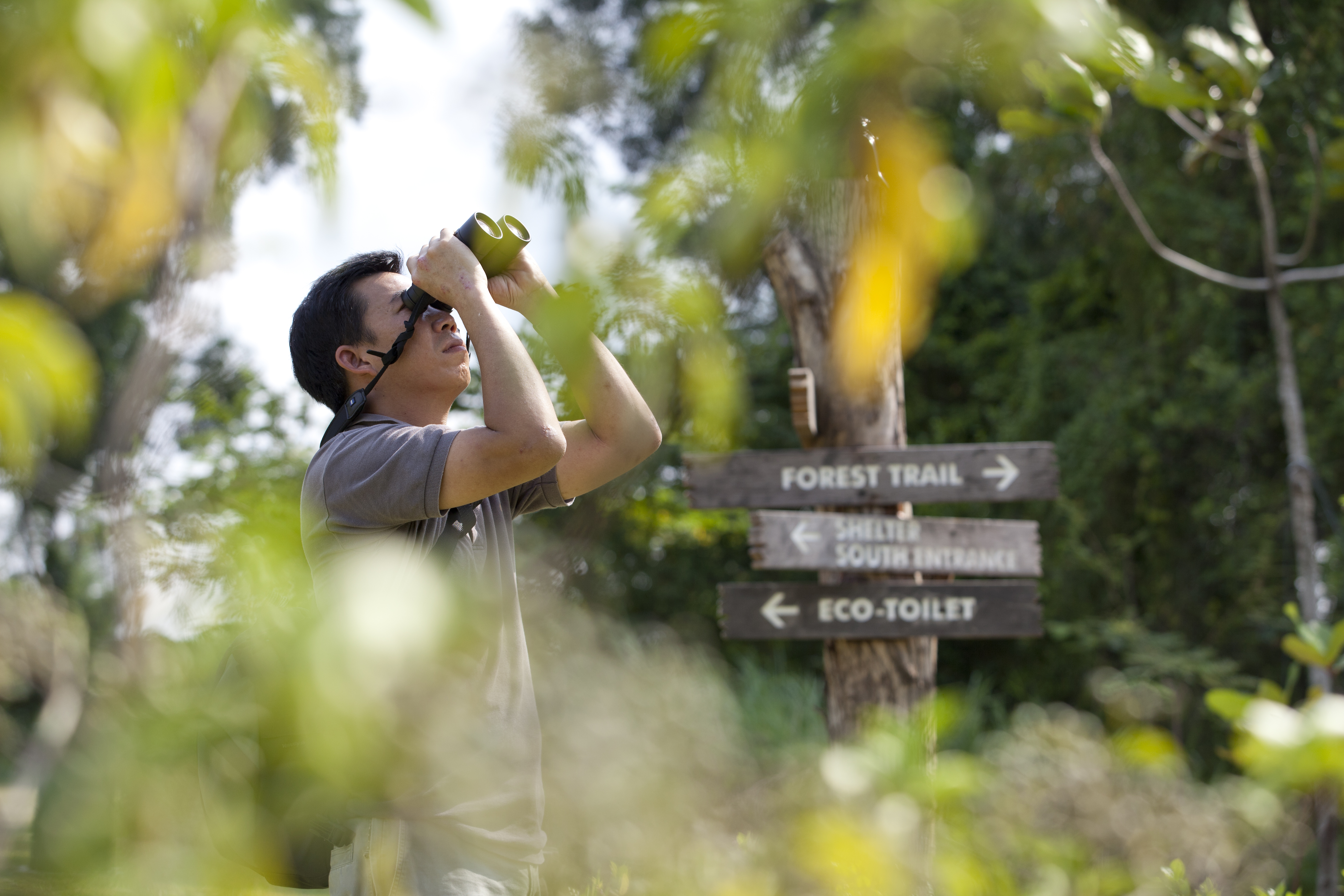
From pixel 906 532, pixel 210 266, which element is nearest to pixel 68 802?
pixel 210 266

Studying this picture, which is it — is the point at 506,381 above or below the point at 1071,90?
below

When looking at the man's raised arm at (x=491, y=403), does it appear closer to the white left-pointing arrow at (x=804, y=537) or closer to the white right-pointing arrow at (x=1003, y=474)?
the white left-pointing arrow at (x=804, y=537)

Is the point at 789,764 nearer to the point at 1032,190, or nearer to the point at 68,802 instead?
the point at 68,802

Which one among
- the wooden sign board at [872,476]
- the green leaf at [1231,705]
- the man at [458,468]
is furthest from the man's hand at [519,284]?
the wooden sign board at [872,476]

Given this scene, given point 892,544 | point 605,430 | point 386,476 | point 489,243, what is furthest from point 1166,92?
point 386,476

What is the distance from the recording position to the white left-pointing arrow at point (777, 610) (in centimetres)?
317

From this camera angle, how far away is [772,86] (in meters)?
0.89

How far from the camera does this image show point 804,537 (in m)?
3.09

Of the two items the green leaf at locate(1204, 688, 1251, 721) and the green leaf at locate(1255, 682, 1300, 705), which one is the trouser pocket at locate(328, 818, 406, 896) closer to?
the green leaf at locate(1204, 688, 1251, 721)

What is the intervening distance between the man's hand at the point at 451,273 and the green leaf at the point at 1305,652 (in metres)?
1.05

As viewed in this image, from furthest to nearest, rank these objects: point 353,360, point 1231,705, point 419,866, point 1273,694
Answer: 1. point 353,360
2. point 1273,694
3. point 419,866
4. point 1231,705

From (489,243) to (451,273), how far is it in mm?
80

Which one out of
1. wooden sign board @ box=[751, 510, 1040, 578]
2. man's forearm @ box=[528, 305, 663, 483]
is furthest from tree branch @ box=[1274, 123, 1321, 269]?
man's forearm @ box=[528, 305, 663, 483]

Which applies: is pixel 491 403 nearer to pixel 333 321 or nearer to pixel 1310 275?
pixel 333 321
